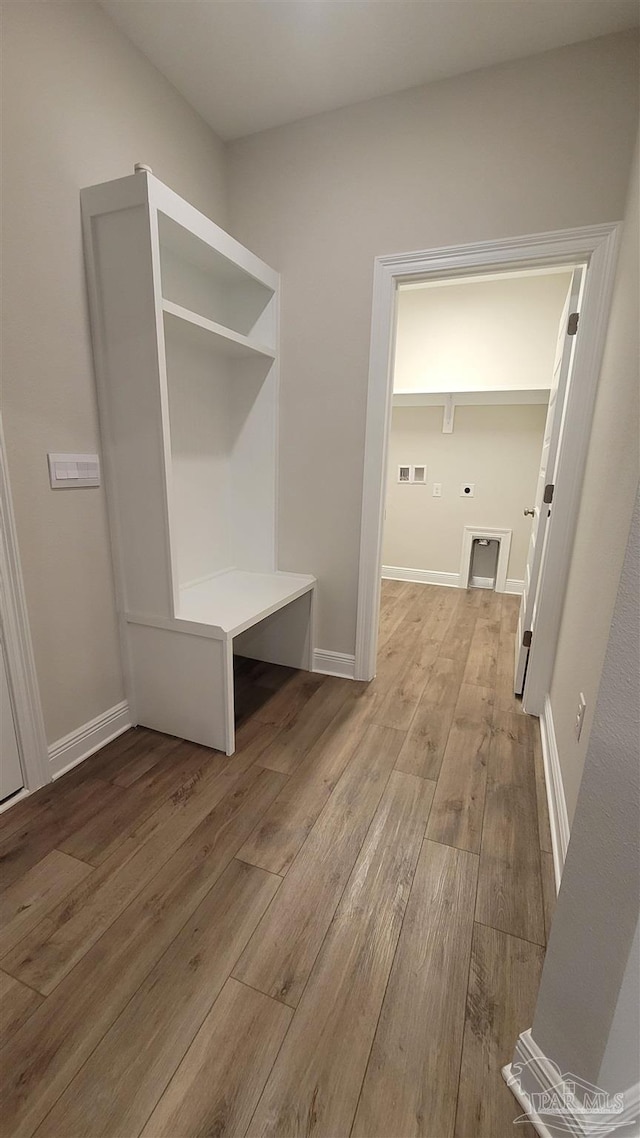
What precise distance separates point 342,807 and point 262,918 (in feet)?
1.59

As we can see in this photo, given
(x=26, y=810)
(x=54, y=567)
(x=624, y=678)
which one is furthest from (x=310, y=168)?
(x=26, y=810)

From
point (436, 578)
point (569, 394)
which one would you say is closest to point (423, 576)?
point (436, 578)

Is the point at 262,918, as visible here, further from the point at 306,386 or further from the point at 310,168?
the point at 310,168

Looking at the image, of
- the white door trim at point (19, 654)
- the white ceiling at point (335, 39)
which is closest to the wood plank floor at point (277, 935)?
the white door trim at point (19, 654)

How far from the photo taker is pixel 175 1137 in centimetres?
83

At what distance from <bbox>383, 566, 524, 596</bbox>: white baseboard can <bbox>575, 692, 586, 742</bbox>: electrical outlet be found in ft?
10.2

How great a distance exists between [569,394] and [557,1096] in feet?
7.22

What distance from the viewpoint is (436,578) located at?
4.71 m

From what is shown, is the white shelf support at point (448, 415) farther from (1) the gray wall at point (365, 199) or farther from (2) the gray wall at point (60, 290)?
(2) the gray wall at point (60, 290)

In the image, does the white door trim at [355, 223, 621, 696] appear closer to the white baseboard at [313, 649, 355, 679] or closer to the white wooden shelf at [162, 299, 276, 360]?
the white baseboard at [313, 649, 355, 679]

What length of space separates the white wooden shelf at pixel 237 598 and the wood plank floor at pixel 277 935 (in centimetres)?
58

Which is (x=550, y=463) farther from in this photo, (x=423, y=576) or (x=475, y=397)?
(x=423, y=576)

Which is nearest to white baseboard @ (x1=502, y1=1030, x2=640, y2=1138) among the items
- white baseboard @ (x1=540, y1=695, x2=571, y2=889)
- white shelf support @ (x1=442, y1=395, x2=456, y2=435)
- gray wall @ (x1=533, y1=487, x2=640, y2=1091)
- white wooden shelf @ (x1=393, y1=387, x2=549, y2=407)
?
gray wall @ (x1=533, y1=487, x2=640, y2=1091)

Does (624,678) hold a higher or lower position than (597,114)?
lower
